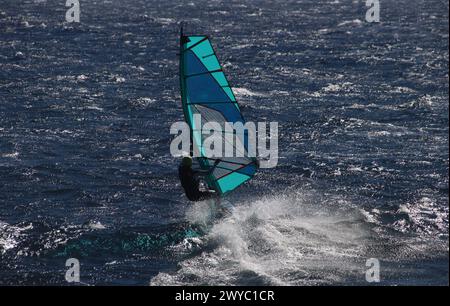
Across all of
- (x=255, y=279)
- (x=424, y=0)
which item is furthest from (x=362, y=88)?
(x=424, y=0)

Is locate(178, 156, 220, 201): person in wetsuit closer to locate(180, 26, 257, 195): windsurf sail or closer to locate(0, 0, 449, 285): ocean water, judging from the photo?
locate(180, 26, 257, 195): windsurf sail

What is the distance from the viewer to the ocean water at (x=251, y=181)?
20.7 meters

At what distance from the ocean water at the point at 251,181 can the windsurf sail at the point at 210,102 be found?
1.49 m

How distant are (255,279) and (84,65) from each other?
34541 mm

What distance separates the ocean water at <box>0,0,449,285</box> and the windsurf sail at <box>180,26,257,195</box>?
58.6 inches

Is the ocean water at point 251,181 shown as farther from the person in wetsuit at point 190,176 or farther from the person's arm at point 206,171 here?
the person's arm at point 206,171

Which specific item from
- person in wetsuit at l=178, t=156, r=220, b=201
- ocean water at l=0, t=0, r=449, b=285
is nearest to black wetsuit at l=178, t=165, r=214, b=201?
person in wetsuit at l=178, t=156, r=220, b=201

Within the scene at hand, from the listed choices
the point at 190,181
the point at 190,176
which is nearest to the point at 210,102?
the point at 190,176

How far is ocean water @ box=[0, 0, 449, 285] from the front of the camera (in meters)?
20.7

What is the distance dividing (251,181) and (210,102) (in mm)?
5850
